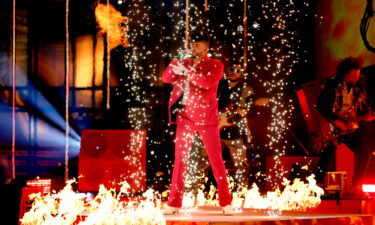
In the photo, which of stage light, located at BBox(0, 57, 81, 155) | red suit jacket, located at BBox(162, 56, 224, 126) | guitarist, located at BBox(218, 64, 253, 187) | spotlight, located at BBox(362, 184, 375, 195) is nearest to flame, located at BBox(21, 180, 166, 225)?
red suit jacket, located at BBox(162, 56, 224, 126)

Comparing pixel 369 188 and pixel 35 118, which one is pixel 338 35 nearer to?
pixel 369 188

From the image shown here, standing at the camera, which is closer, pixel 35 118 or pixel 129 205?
pixel 129 205

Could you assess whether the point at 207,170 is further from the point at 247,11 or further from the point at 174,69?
the point at 174,69

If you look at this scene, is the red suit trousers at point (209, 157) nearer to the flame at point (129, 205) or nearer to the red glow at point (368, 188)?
the flame at point (129, 205)

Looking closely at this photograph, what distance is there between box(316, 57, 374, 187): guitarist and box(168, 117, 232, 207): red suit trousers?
178cm

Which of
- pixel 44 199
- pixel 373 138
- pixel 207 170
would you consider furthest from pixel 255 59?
pixel 44 199

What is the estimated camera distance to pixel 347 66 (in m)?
7.24

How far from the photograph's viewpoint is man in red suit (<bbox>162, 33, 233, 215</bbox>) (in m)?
6.16

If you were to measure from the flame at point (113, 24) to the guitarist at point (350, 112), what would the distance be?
14.3 feet

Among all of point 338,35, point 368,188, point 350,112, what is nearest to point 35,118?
point 338,35

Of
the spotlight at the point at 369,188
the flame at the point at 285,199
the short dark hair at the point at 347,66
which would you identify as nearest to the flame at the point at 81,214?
the flame at the point at 285,199

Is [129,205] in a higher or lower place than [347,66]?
lower

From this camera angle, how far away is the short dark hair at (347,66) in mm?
7164

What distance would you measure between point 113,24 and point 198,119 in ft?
16.7
